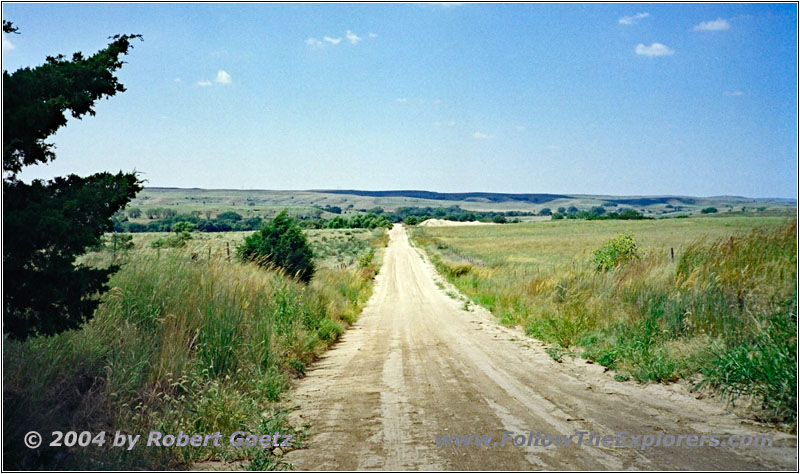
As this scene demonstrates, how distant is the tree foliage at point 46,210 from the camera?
3.87m

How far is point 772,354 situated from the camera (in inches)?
246

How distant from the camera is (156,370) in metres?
6.09

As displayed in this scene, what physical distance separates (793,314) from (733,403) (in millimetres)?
1678

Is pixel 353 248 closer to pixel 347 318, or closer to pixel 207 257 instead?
pixel 347 318

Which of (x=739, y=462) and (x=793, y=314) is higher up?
(x=793, y=314)

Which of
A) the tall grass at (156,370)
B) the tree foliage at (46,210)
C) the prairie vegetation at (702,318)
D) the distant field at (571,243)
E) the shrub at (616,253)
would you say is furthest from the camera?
the shrub at (616,253)

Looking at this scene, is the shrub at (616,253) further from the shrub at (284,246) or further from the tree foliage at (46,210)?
the tree foliage at (46,210)

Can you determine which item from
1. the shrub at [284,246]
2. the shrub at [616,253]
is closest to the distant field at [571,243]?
the shrub at [616,253]

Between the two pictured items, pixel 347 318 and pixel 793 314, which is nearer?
pixel 793 314

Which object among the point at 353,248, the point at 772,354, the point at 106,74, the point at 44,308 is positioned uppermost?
the point at 106,74

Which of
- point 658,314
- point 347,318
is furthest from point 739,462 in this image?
point 347,318

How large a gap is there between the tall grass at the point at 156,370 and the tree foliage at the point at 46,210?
0.84 m

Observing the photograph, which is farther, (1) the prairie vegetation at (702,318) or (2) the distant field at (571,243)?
(2) the distant field at (571,243)

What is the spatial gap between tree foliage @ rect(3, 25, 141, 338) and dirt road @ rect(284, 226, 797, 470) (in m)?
2.34
